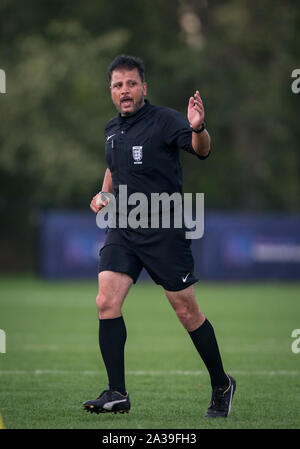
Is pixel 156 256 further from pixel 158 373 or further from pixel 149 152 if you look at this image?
pixel 158 373

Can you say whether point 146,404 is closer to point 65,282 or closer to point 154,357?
point 154,357

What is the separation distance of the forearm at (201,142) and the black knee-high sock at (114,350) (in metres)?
1.29

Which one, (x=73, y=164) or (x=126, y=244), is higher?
(x=73, y=164)

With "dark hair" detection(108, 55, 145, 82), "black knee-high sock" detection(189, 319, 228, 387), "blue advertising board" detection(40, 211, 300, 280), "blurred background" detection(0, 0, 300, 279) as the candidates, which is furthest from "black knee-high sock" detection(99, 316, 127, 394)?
"blurred background" detection(0, 0, 300, 279)

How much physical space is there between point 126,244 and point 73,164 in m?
24.3

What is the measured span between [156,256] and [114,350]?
70cm

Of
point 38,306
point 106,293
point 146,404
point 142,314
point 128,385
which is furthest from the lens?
point 38,306

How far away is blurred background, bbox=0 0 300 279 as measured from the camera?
30.1 meters

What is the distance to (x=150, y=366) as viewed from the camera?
8820 millimetres

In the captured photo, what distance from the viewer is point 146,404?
6.51 meters

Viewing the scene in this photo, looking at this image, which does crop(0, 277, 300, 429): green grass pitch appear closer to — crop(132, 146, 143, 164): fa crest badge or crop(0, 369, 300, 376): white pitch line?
crop(0, 369, 300, 376): white pitch line

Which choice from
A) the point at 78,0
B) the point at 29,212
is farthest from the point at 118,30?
the point at 29,212

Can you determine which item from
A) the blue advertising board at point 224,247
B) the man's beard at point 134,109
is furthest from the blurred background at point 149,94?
the man's beard at point 134,109

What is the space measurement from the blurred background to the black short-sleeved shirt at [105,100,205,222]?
18704 mm
